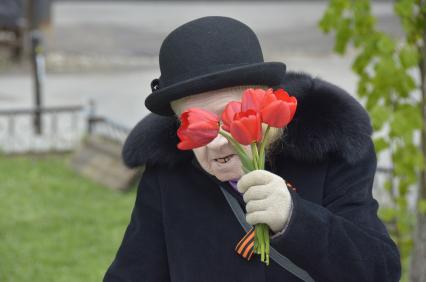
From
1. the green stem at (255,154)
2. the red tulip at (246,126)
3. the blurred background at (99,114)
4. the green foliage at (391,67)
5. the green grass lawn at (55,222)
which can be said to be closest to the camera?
the red tulip at (246,126)

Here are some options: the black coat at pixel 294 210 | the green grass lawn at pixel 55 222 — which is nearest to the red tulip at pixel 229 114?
the black coat at pixel 294 210

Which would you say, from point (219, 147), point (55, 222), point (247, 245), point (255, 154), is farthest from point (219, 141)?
point (55, 222)

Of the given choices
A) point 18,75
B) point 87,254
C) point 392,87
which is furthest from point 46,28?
point 392,87

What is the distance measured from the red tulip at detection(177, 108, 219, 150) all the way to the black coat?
0.30m

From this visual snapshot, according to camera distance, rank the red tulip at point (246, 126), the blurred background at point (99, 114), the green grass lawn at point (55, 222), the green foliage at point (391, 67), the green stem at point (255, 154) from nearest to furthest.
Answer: the red tulip at point (246, 126)
the green stem at point (255, 154)
the green foliage at point (391, 67)
the blurred background at point (99, 114)
the green grass lawn at point (55, 222)

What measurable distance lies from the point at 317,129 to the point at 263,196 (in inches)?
16.1

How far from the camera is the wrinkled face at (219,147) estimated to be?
2.11 meters

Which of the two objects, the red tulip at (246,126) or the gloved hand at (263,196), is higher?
the red tulip at (246,126)

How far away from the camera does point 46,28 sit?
1523 cm

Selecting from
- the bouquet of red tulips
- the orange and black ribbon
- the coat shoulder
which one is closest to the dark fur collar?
the coat shoulder

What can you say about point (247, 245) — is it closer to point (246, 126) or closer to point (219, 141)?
point (219, 141)

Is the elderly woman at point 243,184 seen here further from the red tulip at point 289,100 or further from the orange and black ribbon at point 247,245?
the red tulip at point 289,100

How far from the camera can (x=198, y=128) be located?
1898 millimetres

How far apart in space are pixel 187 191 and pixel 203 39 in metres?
0.52
